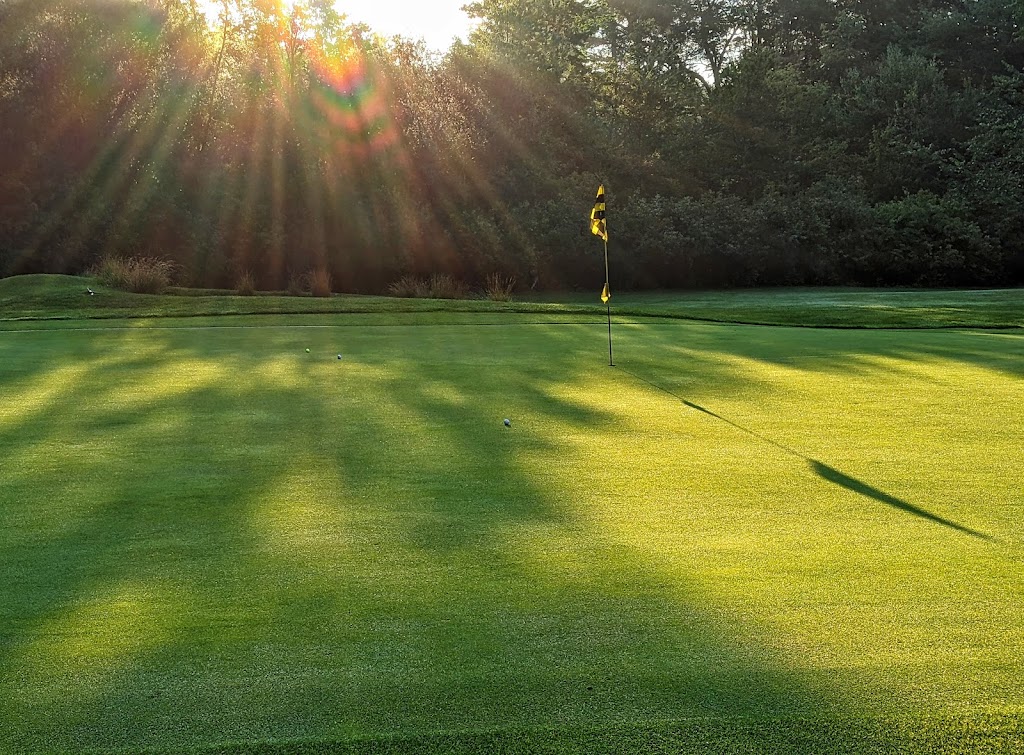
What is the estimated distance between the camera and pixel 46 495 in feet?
15.6

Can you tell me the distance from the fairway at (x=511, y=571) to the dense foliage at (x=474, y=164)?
2067 cm

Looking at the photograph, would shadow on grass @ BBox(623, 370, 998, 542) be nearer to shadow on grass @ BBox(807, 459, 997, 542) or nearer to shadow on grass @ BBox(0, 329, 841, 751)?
shadow on grass @ BBox(807, 459, 997, 542)

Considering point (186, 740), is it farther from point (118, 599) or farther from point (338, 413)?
point (338, 413)

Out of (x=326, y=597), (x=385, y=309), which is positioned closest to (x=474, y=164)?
(x=385, y=309)

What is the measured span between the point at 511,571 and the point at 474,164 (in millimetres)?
Answer: 28441

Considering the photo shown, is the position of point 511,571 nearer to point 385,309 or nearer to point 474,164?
point 385,309

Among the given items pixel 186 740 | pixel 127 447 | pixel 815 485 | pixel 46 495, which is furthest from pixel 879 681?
pixel 127 447

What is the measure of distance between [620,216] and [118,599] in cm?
2705

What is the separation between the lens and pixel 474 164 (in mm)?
31078

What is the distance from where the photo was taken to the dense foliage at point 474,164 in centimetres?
2758

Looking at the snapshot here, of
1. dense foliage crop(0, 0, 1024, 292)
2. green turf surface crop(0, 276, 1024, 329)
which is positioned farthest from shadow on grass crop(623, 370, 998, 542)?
dense foliage crop(0, 0, 1024, 292)

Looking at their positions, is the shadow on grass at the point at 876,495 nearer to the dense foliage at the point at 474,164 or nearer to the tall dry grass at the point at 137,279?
the tall dry grass at the point at 137,279

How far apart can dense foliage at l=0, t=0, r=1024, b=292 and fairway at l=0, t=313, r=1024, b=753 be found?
814 inches

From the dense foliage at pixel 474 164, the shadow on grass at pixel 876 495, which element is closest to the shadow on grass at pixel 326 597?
the shadow on grass at pixel 876 495
